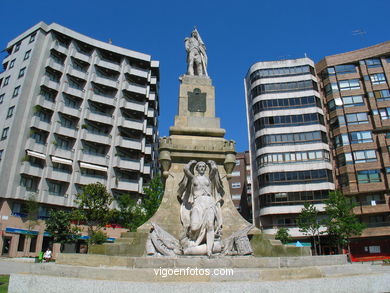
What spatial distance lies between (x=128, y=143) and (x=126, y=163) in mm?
3568

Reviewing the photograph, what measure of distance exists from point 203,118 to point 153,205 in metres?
20.8

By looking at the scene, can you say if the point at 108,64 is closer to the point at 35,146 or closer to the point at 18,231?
the point at 35,146

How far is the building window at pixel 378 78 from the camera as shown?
48.2 metres

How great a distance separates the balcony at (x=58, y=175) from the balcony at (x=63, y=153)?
94.3 inches

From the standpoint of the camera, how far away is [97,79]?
52.1m

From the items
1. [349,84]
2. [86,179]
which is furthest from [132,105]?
[349,84]

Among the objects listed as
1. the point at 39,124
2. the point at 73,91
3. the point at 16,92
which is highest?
the point at 73,91

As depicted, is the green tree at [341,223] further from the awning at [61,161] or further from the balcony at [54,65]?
the balcony at [54,65]

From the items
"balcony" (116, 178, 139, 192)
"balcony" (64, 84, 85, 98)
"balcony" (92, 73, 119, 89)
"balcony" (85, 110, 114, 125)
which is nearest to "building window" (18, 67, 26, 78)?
"balcony" (64, 84, 85, 98)

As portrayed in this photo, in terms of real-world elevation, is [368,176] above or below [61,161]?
below

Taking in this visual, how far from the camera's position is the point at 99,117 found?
50.4m

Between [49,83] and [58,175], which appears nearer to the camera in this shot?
[58,175]

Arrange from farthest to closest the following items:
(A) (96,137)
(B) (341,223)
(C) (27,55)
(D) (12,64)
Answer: (A) (96,137), (D) (12,64), (C) (27,55), (B) (341,223)

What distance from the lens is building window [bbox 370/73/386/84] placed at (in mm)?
48162
